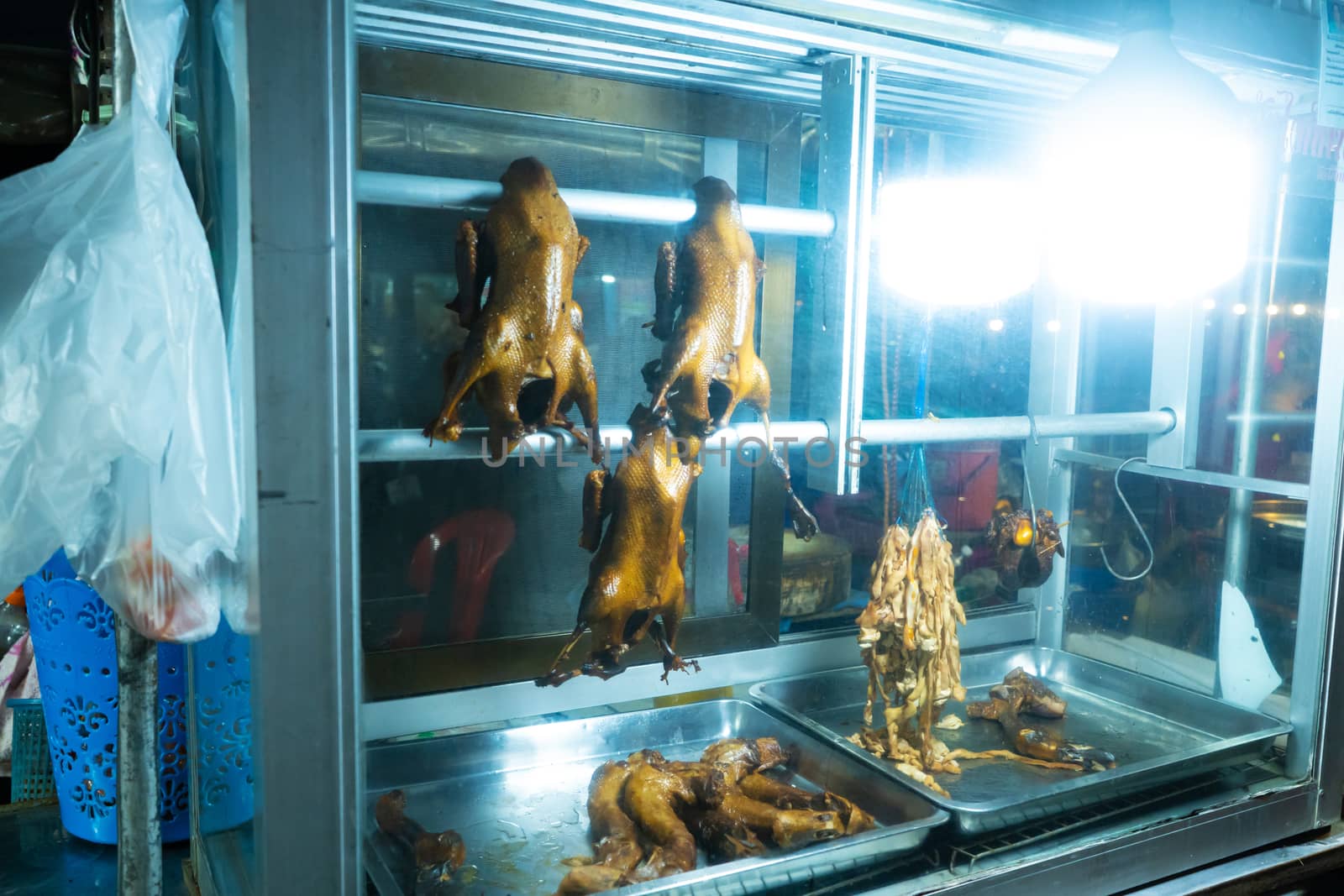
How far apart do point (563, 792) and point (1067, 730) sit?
1.24m

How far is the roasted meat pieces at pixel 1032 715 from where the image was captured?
209 cm

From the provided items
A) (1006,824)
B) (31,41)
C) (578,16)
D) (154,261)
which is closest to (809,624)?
(1006,824)

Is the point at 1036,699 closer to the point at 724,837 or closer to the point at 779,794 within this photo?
the point at 779,794

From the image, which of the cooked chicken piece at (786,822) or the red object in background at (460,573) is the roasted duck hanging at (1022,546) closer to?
the cooked chicken piece at (786,822)

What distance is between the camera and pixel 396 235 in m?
1.82

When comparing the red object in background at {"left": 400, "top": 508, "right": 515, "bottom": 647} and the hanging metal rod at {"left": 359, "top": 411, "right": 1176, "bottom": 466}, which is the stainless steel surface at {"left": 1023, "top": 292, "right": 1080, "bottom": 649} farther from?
the red object in background at {"left": 400, "top": 508, "right": 515, "bottom": 647}

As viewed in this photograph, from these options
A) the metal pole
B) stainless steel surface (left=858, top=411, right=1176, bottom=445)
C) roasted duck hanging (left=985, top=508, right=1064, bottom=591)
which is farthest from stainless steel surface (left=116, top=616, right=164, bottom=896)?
roasted duck hanging (left=985, top=508, right=1064, bottom=591)

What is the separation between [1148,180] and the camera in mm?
1813

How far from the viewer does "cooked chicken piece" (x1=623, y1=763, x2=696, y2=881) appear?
155 centimetres

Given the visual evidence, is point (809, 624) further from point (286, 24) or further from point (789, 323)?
point (286, 24)

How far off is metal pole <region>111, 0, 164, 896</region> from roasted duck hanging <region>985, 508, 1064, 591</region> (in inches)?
73.1

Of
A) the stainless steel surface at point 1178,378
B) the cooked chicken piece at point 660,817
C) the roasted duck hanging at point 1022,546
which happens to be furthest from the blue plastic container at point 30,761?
the stainless steel surface at point 1178,378

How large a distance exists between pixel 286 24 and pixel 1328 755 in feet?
7.94

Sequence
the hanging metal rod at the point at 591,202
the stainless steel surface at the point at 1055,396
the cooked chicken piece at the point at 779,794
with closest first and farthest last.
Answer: the hanging metal rod at the point at 591,202 < the cooked chicken piece at the point at 779,794 < the stainless steel surface at the point at 1055,396
